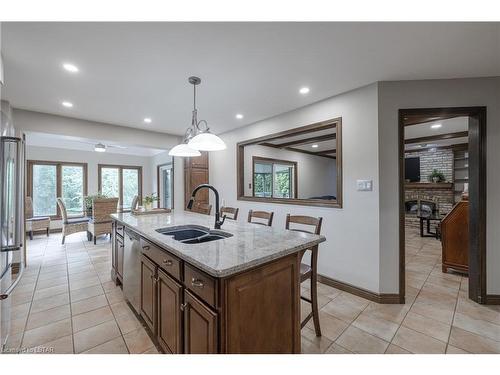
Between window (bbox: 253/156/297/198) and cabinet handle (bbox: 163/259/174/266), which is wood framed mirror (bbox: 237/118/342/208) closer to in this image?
window (bbox: 253/156/297/198)

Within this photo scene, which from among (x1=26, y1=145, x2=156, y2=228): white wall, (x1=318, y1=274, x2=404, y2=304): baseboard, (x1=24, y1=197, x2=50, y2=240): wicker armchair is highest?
(x1=26, y1=145, x2=156, y2=228): white wall

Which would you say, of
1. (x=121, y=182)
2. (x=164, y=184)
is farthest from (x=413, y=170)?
(x=121, y=182)

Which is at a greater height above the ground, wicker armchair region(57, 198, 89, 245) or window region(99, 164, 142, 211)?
window region(99, 164, 142, 211)

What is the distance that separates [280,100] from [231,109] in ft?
2.61

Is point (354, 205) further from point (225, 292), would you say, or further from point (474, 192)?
point (225, 292)

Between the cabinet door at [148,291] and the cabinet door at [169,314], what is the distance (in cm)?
10

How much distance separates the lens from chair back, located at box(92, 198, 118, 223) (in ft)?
16.3

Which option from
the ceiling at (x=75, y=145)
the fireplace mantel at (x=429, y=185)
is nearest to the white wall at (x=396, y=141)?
the fireplace mantel at (x=429, y=185)

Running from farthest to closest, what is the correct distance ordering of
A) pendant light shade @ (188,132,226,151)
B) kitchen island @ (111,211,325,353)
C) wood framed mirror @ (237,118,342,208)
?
wood framed mirror @ (237,118,342,208) < pendant light shade @ (188,132,226,151) < kitchen island @ (111,211,325,353)

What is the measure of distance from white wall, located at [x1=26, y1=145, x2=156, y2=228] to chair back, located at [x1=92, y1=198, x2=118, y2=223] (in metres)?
2.53

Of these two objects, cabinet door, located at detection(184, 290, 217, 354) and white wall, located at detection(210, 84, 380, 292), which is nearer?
cabinet door, located at detection(184, 290, 217, 354)

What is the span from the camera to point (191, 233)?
2.20 m

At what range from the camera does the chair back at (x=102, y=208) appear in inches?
195

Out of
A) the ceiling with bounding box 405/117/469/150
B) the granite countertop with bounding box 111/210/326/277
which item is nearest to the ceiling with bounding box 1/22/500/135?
the granite countertop with bounding box 111/210/326/277
